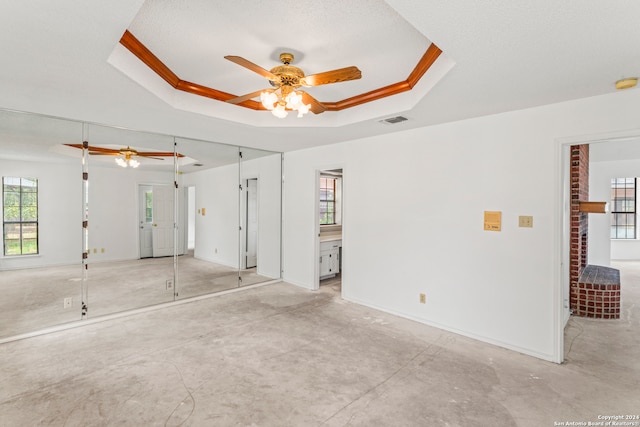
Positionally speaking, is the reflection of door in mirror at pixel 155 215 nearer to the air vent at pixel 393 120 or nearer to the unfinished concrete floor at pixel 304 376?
the unfinished concrete floor at pixel 304 376

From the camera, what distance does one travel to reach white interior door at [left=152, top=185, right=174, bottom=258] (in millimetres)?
6016

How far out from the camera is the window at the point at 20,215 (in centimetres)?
414

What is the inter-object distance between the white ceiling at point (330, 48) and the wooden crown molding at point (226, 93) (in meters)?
0.07

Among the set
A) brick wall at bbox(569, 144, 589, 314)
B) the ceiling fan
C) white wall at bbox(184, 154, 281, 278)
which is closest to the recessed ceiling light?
brick wall at bbox(569, 144, 589, 314)

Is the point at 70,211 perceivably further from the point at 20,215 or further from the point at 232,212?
the point at 232,212

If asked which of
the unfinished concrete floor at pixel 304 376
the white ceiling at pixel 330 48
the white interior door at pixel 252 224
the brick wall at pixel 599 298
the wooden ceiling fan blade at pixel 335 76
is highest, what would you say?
the white ceiling at pixel 330 48

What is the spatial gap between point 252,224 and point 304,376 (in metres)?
4.51

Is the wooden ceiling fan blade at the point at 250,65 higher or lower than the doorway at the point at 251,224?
higher

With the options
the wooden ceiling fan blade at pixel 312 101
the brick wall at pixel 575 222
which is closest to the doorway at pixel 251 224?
the wooden ceiling fan blade at pixel 312 101

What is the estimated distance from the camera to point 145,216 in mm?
6184

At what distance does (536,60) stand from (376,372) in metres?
2.70

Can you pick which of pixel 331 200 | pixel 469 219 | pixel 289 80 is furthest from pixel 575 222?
pixel 331 200

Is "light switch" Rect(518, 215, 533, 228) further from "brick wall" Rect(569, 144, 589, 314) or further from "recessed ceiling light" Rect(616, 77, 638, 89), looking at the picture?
"brick wall" Rect(569, 144, 589, 314)

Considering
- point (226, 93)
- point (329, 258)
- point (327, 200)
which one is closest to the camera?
point (226, 93)
